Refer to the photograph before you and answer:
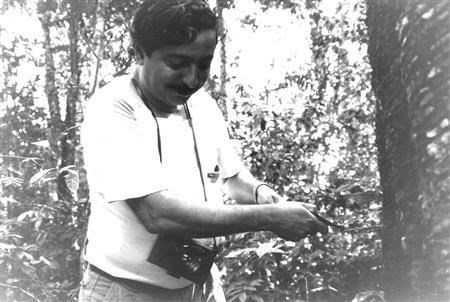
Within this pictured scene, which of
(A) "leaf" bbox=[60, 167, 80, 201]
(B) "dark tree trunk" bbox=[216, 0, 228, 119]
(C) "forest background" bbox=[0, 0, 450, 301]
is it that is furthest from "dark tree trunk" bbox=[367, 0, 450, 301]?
Answer: (A) "leaf" bbox=[60, 167, 80, 201]

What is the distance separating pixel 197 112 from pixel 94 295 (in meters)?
0.66

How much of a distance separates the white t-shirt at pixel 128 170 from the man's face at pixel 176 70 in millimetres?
64

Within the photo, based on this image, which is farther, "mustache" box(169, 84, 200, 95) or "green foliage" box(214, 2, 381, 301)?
"green foliage" box(214, 2, 381, 301)

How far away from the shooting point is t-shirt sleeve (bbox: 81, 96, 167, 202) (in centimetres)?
137

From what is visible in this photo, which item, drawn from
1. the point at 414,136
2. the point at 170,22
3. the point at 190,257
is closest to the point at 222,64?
the point at 414,136

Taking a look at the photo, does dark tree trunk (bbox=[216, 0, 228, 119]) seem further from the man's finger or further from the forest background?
the man's finger

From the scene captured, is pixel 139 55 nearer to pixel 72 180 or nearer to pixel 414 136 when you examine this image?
pixel 414 136

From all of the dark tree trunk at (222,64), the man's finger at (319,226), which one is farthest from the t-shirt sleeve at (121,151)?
the dark tree trunk at (222,64)

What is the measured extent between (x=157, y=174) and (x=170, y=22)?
1.55 ft

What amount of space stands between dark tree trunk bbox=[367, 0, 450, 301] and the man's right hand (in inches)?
22.0

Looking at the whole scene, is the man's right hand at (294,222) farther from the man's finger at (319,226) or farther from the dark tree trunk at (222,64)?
the dark tree trunk at (222,64)

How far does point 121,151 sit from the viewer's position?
1.39m

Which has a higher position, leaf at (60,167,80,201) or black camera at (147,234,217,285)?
leaf at (60,167,80,201)

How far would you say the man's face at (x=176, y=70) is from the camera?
156cm
